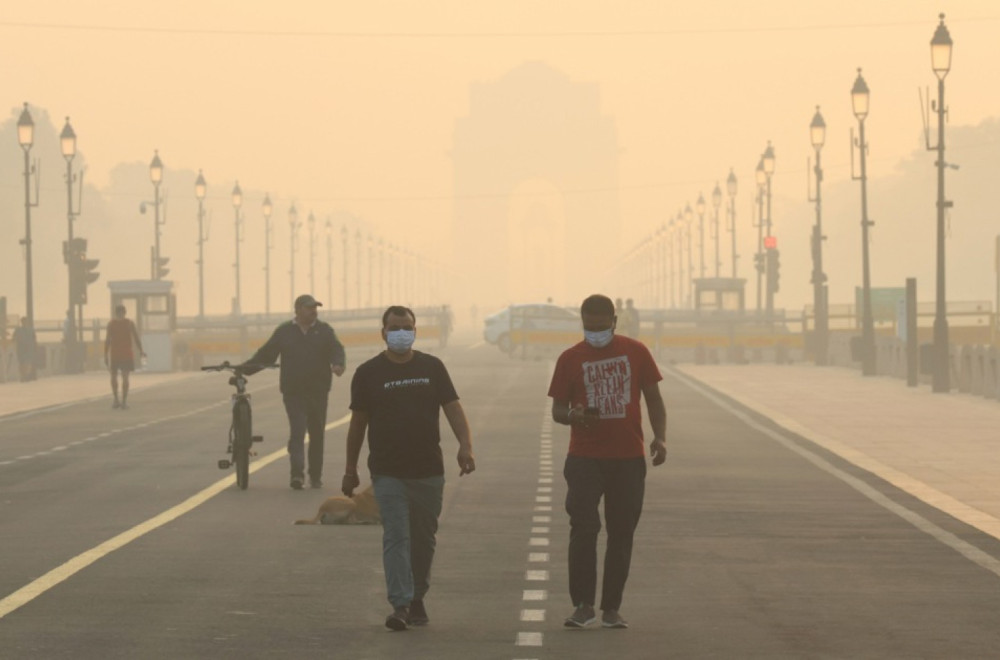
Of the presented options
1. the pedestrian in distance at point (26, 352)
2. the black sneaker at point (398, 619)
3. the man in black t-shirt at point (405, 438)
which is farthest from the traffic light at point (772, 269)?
the black sneaker at point (398, 619)

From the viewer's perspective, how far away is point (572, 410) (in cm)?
1114

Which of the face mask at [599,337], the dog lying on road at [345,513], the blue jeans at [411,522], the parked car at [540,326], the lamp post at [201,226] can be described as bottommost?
the dog lying on road at [345,513]

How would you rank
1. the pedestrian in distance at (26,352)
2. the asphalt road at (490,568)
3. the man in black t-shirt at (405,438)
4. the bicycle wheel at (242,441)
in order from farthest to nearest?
1. the pedestrian in distance at (26,352)
2. the bicycle wheel at (242,441)
3. the man in black t-shirt at (405,438)
4. the asphalt road at (490,568)

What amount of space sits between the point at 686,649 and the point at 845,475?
1149 cm

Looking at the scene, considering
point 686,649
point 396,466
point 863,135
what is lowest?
point 686,649

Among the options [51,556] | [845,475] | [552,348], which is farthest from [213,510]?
[552,348]

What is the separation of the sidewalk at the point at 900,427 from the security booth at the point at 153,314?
13.7 m

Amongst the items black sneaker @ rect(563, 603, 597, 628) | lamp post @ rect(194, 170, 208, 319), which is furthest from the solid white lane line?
lamp post @ rect(194, 170, 208, 319)

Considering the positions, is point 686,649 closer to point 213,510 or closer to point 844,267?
point 213,510

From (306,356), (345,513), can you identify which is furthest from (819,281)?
(345,513)

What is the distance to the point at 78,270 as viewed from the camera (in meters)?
59.0

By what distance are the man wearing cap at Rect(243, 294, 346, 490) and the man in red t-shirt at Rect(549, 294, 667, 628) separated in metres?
8.92

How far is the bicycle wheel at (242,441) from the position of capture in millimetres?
19750

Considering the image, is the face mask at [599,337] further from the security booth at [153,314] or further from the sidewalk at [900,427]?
the security booth at [153,314]
